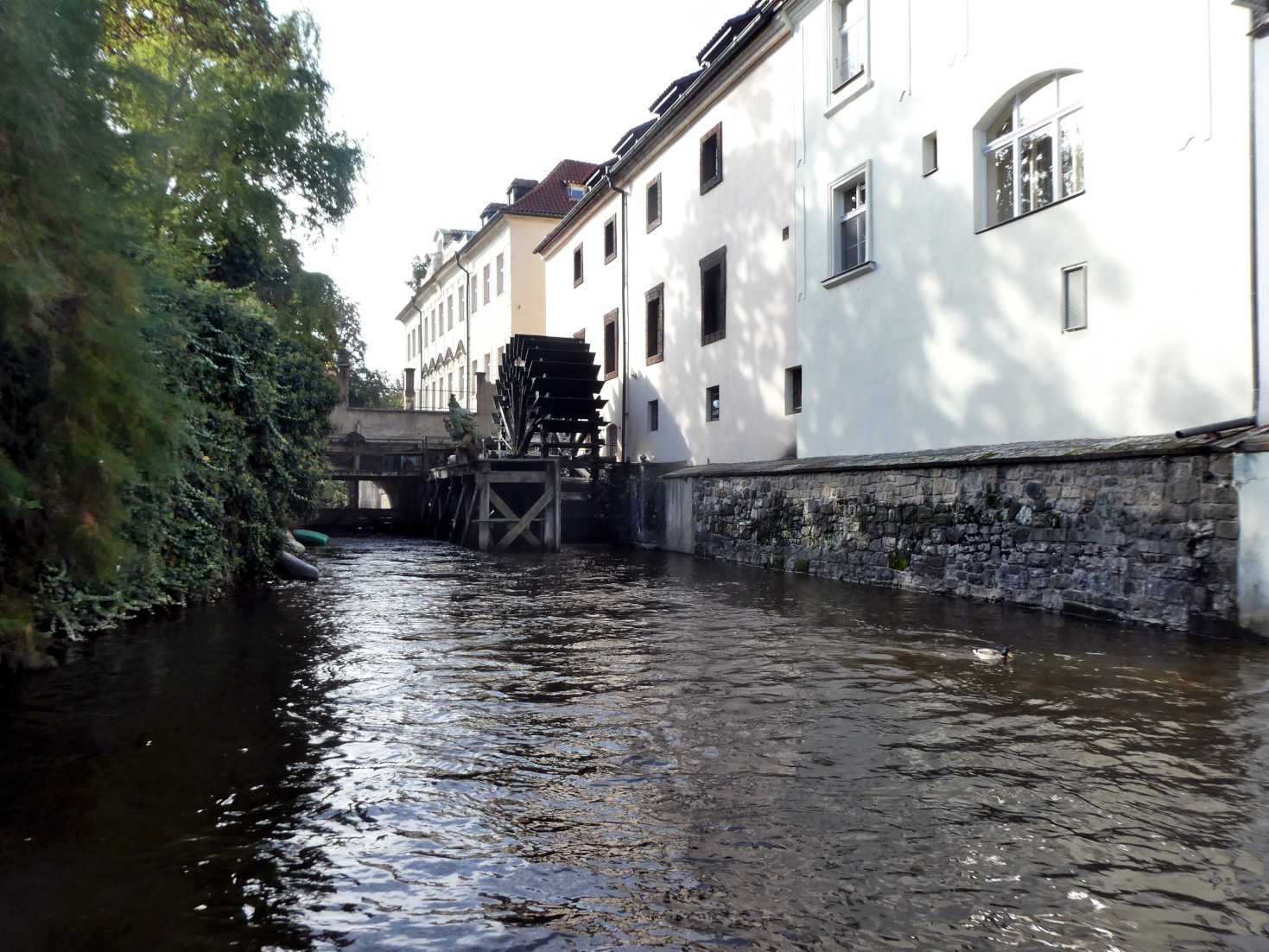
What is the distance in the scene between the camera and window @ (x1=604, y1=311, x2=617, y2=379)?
23969 mm

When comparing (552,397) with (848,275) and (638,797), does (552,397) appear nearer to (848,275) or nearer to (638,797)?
(848,275)

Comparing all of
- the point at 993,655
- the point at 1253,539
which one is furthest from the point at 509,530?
the point at 1253,539

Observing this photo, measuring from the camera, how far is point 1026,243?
33.7 feet

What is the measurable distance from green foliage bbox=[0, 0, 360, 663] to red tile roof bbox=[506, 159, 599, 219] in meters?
18.9

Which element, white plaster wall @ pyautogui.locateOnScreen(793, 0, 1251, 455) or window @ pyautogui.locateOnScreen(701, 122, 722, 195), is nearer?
white plaster wall @ pyautogui.locateOnScreen(793, 0, 1251, 455)

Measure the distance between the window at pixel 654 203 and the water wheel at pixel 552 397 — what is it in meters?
3.65

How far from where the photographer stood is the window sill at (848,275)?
12858mm

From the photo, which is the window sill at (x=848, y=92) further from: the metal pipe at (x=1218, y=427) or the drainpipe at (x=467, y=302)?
the drainpipe at (x=467, y=302)

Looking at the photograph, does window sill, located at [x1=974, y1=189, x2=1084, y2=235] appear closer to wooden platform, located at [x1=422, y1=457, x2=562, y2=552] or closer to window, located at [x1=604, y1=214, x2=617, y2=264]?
wooden platform, located at [x1=422, y1=457, x2=562, y2=552]

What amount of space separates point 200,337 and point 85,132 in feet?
17.0

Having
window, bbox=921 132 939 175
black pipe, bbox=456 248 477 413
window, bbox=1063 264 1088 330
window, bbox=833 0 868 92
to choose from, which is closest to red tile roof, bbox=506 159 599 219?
black pipe, bbox=456 248 477 413

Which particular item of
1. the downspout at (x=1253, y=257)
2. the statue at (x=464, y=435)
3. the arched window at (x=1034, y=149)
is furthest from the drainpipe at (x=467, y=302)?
the downspout at (x=1253, y=257)

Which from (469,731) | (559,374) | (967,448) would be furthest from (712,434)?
(469,731)

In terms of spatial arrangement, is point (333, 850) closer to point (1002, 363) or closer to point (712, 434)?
point (1002, 363)
